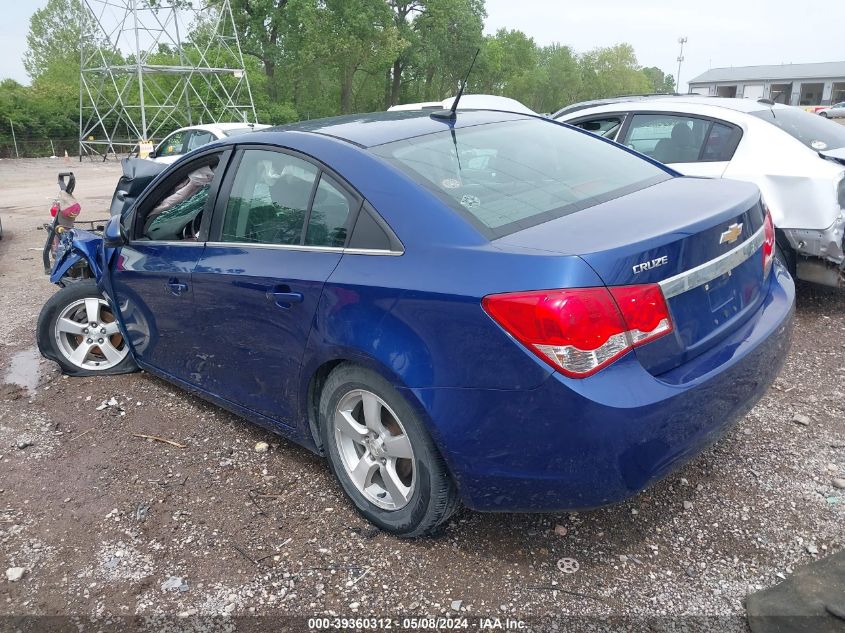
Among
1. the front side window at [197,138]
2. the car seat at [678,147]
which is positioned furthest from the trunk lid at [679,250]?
the front side window at [197,138]

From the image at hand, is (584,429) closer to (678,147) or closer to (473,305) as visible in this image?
(473,305)

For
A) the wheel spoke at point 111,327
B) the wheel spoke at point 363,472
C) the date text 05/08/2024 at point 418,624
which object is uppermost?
the wheel spoke at point 111,327

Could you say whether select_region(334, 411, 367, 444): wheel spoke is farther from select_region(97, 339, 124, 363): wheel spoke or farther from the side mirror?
select_region(97, 339, 124, 363): wheel spoke

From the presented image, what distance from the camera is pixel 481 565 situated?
8.82 ft

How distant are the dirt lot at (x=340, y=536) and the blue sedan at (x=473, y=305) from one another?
0.92 feet

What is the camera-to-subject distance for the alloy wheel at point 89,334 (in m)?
4.73

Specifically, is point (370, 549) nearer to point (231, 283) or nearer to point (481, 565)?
point (481, 565)

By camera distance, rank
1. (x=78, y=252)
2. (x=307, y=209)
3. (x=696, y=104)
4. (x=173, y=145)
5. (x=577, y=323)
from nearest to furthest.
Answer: (x=577, y=323)
(x=307, y=209)
(x=78, y=252)
(x=696, y=104)
(x=173, y=145)

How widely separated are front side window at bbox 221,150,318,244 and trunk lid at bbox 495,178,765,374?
1.10m

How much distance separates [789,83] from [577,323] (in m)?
99.0

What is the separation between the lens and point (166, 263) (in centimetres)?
372

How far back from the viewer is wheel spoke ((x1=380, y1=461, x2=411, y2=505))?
2.73 metres

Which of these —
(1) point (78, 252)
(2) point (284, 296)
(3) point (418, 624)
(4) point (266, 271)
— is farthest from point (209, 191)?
(3) point (418, 624)

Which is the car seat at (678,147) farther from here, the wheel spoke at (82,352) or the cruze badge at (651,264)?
the wheel spoke at (82,352)
